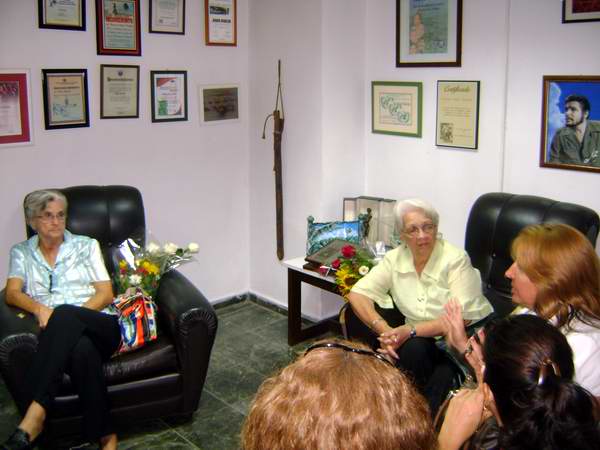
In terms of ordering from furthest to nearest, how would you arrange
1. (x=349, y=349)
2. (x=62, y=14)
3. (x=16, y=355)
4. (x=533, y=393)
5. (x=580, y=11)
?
(x=62, y=14), (x=580, y=11), (x=16, y=355), (x=533, y=393), (x=349, y=349)

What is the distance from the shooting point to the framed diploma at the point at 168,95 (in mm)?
4141

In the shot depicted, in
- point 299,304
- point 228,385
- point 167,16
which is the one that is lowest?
point 228,385

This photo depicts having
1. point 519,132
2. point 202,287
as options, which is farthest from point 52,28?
point 519,132

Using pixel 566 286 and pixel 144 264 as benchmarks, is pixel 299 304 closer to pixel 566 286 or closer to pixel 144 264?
pixel 144 264

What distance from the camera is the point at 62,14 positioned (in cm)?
368

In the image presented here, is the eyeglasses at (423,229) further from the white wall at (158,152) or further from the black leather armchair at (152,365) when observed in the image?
the white wall at (158,152)

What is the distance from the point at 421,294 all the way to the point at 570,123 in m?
1.12

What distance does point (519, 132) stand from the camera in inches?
139

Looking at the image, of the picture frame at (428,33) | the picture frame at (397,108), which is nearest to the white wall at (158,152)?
the picture frame at (397,108)

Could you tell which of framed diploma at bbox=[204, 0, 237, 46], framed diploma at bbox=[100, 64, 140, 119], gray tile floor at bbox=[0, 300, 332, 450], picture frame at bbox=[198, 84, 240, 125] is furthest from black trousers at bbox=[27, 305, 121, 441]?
framed diploma at bbox=[204, 0, 237, 46]

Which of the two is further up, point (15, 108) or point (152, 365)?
point (15, 108)

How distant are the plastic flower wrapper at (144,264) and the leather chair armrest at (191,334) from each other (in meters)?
0.22

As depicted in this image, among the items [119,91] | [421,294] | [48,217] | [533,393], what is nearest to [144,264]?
[48,217]

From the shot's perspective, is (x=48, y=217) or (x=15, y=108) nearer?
(x=48, y=217)
